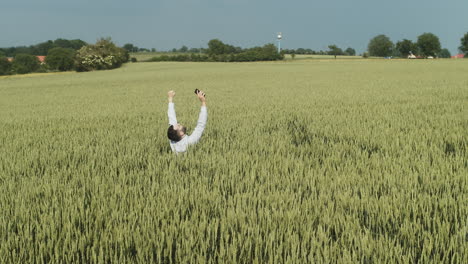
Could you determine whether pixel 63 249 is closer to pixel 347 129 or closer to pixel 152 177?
pixel 152 177

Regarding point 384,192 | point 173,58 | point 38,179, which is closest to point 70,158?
point 38,179

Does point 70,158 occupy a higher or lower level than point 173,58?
lower

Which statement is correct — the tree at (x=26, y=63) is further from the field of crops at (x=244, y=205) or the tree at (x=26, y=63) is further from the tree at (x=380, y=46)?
the tree at (x=380, y=46)

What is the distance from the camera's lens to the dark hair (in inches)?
165

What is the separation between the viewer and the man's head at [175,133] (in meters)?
4.20

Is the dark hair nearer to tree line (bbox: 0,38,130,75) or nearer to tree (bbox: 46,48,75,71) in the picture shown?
tree line (bbox: 0,38,130,75)

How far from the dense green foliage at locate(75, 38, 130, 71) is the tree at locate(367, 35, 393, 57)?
114m

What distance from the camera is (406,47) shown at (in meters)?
120

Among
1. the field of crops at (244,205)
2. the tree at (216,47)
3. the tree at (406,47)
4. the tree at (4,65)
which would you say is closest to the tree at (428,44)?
the tree at (406,47)

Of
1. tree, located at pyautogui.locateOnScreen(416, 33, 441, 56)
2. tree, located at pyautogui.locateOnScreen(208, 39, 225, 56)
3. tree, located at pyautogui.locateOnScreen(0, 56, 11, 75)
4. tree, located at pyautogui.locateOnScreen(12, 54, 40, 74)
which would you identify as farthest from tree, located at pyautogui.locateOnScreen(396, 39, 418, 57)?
tree, located at pyautogui.locateOnScreen(0, 56, 11, 75)

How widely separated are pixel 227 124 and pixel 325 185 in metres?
4.61

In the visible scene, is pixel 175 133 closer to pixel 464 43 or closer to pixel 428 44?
pixel 464 43

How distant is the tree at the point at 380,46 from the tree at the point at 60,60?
409 feet

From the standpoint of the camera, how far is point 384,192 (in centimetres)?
286
